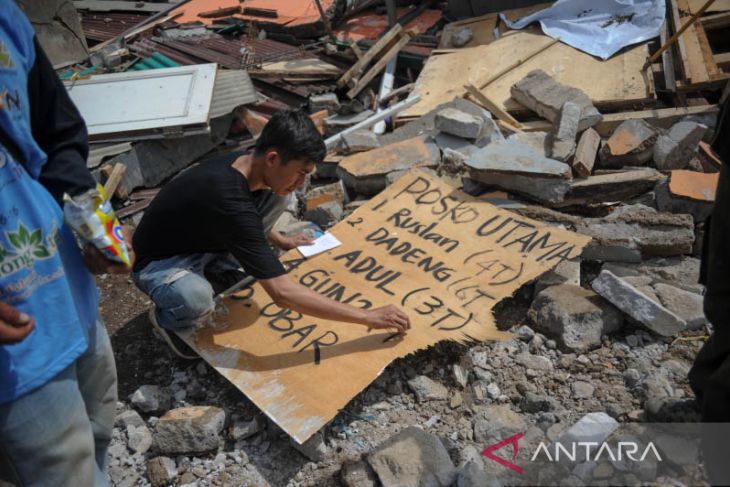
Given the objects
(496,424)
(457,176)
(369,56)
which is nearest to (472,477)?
(496,424)

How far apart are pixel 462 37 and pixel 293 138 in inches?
179

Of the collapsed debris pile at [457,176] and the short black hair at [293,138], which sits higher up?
the short black hair at [293,138]

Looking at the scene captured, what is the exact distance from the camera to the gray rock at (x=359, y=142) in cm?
495

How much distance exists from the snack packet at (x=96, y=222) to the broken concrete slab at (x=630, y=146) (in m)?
3.55

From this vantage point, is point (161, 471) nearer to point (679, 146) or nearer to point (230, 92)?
point (679, 146)

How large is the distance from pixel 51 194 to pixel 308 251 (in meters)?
2.06

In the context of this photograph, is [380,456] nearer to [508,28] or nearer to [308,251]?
[308,251]

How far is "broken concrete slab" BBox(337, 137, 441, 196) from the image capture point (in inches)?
181

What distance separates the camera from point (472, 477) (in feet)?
7.58

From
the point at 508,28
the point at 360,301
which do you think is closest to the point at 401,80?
the point at 508,28

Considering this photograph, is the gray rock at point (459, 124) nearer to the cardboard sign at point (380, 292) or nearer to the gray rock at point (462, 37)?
the cardboard sign at point (380, 292)

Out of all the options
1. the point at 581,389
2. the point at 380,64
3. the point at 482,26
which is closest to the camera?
the point at 581,389

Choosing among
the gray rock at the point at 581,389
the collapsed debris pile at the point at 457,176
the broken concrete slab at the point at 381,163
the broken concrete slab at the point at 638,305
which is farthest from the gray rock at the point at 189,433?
the broken concrete slab at the point at 381,163

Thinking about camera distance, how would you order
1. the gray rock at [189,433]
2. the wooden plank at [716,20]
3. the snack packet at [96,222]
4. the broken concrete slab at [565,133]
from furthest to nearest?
1. the wooden plank at [716,20]
2. the broken concrete slab at [565,133]
3. the gray rock at [189,433]
4. the snack packet at [96,222]
